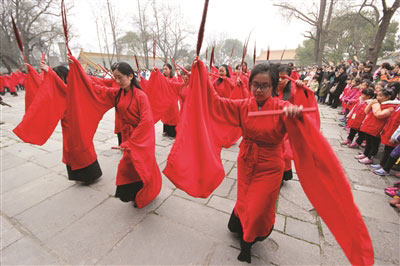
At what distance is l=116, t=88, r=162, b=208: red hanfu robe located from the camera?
2.21m

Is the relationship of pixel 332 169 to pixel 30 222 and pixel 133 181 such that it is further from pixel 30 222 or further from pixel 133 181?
pixel 30 222

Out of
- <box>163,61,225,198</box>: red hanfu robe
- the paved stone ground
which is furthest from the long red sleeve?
the paved stone ground

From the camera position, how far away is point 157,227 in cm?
231

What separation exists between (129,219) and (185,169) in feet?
4.59

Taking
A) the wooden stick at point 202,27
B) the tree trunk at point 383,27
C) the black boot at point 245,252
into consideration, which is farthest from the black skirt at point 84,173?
the tree trunk at point 383,27

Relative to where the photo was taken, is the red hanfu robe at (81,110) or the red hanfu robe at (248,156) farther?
the red hanfu robe at (81,110)

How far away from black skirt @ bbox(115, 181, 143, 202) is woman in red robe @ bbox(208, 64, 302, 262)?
4.90 ft

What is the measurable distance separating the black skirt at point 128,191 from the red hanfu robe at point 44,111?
148 cm

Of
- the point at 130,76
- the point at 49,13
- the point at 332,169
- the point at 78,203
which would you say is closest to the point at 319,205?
the point at 332,169

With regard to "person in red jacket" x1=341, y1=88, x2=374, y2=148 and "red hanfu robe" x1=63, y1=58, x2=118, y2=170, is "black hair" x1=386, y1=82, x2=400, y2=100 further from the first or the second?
"red hanfu robe" x1=63, y1=58, x2=118, y2=170

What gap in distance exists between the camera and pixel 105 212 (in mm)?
2588

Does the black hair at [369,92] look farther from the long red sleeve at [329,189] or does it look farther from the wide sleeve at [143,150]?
the wide sleeve at [143,150]

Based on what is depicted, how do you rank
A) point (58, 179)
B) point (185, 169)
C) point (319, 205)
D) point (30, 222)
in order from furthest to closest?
point (58, 179) < point (30, 222) < point (185, 169) < point (319, 205)

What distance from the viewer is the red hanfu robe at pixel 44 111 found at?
2.63 meters
